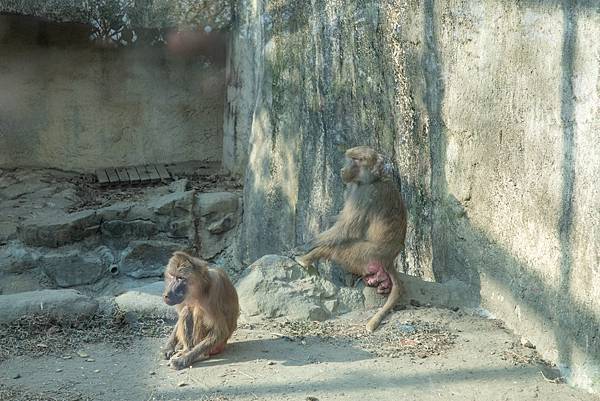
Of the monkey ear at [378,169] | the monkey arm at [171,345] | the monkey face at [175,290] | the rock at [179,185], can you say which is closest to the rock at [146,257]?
the rock at [179,185]

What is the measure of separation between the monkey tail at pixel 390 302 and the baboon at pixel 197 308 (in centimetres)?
112

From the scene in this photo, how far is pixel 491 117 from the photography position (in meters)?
6.49

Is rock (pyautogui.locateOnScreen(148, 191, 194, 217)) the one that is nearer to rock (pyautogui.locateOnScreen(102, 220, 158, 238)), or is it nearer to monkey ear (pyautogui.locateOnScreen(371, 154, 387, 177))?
rock (pyautogui.locateOnScreen(102, 220, 158, 238))

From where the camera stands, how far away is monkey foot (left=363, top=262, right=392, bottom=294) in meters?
7.11

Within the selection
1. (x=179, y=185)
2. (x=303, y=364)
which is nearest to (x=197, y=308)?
(x=303, y=364)

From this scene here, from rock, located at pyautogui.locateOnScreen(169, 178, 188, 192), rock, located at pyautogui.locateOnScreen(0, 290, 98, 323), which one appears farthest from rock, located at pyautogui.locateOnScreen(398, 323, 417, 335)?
rock, located at pyautogui.locateOnScreen(169, 178, 188, 192)

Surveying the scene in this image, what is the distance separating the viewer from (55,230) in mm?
11859

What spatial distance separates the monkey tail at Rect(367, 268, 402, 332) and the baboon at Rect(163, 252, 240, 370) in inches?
44.2

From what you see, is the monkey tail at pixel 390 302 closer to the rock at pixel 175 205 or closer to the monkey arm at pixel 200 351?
the monkey arm at pixel 200 351

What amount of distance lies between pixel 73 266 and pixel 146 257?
39.7 inches

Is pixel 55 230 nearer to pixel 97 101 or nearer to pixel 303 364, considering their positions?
pixel 97 101

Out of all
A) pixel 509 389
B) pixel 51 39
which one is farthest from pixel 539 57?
pixel 51 39

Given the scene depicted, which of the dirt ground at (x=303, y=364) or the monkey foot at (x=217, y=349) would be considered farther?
the monkey foot at (x=217, y=349)

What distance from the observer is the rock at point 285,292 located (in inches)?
276
